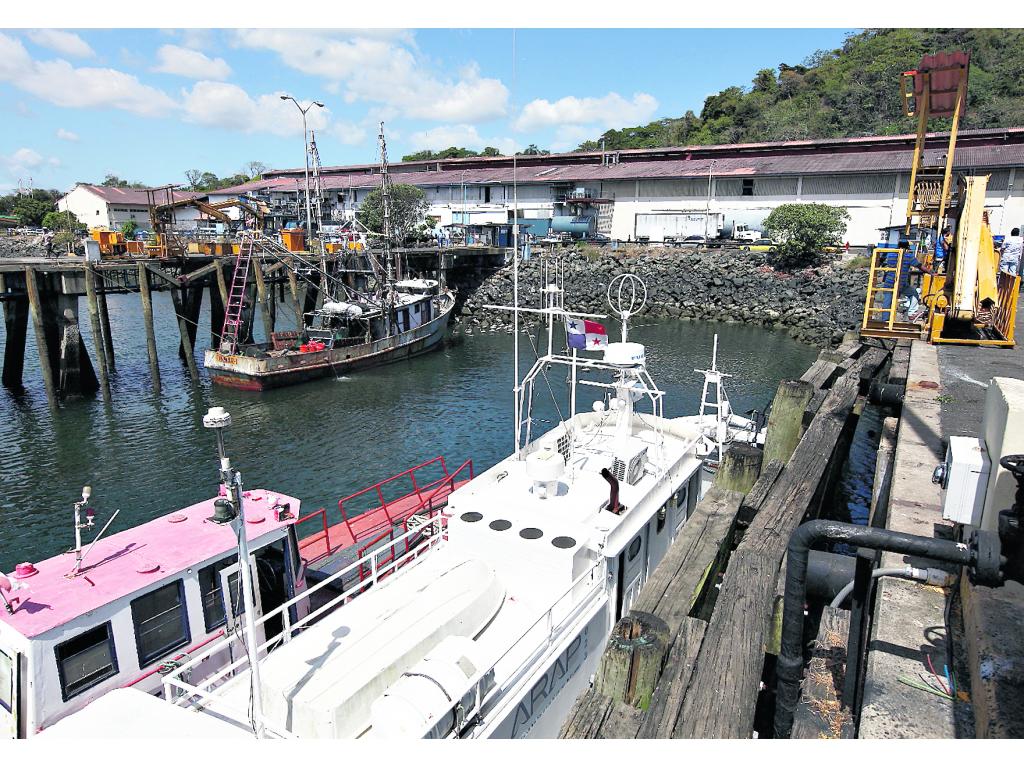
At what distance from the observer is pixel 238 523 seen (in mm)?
6184

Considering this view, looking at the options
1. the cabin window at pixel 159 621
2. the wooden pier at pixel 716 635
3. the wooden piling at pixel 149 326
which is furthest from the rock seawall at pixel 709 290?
the cabin window at pixel 159 621

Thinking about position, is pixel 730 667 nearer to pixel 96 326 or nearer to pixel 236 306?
pixel 96 326

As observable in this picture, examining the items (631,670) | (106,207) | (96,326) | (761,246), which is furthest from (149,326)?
(106,207)

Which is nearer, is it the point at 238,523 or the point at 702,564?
the point at 238,523

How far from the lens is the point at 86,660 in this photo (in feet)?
25.8

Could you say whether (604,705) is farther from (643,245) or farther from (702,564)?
(643,245)

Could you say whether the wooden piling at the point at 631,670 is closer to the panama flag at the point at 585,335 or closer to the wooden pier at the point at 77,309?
the panama flag at the point at 585,335

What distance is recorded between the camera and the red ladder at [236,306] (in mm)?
32281

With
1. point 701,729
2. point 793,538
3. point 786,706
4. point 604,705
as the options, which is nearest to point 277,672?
point 604,705

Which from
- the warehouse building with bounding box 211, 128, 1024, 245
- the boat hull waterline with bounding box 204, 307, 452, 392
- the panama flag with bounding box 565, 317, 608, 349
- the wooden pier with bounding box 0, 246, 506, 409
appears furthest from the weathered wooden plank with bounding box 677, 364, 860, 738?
the warehouse building with bounding box 211, 128, 1024, 245

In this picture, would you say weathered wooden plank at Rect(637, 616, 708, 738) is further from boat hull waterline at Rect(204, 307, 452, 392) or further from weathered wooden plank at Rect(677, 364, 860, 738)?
boat hull waterline at Rect(204, 307, 452, 392)

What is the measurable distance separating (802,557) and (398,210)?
62.6 m

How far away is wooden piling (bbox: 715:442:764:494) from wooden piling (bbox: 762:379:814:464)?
323 cm

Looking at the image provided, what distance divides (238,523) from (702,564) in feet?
18.6
